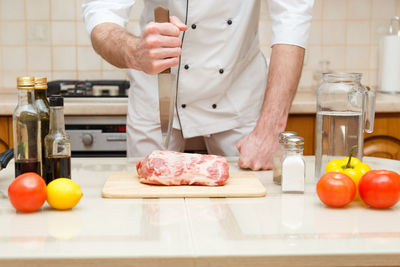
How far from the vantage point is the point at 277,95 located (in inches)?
57.9

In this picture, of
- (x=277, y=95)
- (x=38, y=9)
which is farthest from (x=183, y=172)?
(x=38, y=9)

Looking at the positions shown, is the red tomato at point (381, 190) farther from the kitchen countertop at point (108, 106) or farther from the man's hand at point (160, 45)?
the kitchen countertop at point (108, 106)

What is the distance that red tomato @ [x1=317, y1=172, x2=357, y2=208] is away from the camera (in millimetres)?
955

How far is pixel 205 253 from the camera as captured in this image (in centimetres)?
75

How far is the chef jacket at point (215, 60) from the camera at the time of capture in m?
1.52

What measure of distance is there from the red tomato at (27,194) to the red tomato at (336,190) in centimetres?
49

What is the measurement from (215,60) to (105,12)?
359 millimetres

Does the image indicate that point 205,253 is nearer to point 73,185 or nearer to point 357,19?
point 73,185

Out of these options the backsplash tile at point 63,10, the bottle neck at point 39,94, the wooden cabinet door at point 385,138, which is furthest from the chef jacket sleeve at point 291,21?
the backsplash tile at point 63,10

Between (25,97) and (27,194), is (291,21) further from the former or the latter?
(27,194)

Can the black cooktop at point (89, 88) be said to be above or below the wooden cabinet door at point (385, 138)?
above

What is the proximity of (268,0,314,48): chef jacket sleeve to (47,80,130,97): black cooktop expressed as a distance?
913 millimetres

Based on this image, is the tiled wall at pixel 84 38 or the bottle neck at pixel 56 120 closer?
the bottle neck at pixel 56 120

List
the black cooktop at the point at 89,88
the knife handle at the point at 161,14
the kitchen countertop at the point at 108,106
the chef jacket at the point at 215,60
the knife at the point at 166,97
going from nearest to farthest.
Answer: the knife handle at the point at 161,14, the knife at the point at 166,97, the chef jacket at the point at 215,60, the kitchen countertop at the point at 108,106, the black cooktop at the point at 89,88
